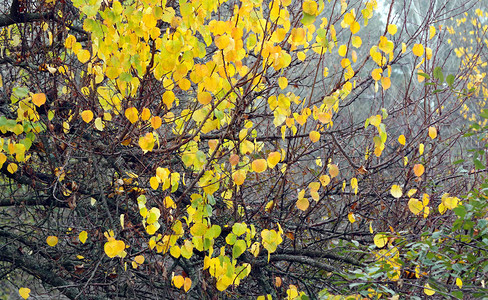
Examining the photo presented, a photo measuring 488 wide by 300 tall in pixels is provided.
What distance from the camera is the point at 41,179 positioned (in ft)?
11.7

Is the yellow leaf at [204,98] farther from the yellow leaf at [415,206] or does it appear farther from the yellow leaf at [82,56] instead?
the yellow leaf at [415,206]

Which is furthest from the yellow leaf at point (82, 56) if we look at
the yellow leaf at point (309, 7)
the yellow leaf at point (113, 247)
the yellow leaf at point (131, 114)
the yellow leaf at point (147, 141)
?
the yellow leaf at point (309, 7)

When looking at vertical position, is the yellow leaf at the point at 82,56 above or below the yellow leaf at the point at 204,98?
above

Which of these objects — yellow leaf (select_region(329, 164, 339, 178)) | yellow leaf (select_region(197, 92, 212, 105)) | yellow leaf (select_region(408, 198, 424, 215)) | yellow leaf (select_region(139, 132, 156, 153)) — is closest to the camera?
yellow leaf (select_region(197, 92, 212, 105))

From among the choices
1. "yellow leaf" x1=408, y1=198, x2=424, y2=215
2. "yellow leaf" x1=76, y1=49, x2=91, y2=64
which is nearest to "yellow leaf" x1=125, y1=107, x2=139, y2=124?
"yellow leaf" x1=76, y1=49, x2=91, y2=64

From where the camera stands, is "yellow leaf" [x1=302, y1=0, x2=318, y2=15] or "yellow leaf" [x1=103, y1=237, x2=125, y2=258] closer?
"yellow leaf" [x1=302, y1=0, x2=318, y2=15]

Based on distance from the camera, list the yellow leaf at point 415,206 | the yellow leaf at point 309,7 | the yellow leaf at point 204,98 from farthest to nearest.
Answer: the yellow leaf at point 415,206
the yellow leaf at point 204,98
the yellow leaf at point 309,7

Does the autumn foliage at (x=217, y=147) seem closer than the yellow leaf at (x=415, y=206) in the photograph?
Yes

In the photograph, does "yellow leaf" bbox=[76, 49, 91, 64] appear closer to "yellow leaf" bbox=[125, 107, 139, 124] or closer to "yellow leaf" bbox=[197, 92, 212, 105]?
"yellow leaf" bbox=[125, 107, 139, 124]

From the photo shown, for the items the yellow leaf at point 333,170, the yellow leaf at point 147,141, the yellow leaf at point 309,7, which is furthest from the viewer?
the yellow leaf at point 333,170

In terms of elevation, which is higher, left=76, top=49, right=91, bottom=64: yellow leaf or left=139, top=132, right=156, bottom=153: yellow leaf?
left=76, top=49, right=91, bottom=64: yellow leaf

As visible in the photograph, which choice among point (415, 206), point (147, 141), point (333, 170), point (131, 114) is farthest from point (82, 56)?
point (415, 206)

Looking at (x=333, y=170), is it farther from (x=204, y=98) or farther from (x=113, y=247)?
(x=113, y=247)

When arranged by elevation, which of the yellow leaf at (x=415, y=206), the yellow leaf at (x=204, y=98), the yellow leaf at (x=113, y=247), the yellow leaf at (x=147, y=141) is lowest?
the yellow leaf at (x=113, y=247)
